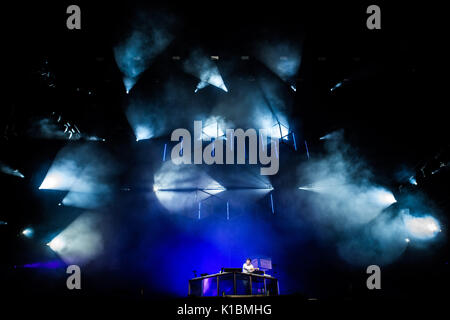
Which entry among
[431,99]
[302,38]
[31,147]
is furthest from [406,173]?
[31,147]

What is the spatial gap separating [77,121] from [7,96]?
180cm

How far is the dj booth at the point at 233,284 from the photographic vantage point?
16.4 ft

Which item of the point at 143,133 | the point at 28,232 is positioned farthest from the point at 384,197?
the point at 28,232

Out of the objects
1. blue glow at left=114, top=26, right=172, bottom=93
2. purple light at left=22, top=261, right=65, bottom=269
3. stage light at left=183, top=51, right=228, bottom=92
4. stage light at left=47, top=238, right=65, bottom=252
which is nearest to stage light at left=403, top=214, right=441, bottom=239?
stage light at left=183, top=51, right=228, bottom=92

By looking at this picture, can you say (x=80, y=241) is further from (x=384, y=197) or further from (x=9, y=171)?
(x=384, y=197)

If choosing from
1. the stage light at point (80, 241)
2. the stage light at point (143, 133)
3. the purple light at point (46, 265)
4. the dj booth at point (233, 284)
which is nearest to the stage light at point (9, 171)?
the purple light at point (46, 265)

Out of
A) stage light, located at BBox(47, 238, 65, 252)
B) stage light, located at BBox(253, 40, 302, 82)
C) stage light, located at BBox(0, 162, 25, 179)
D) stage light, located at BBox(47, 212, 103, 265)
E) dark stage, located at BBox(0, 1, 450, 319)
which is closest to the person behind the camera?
dark stage, located at BBox(0, 1, 450, 319)

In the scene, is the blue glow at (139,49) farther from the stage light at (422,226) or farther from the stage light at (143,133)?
the stage light at (422,226)

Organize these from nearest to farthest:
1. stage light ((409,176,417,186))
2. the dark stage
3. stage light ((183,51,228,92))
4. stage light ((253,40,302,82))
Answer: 1. the dark stage
2. stage light ((253,40,302,82))
3. stage light ((183,51,228,92))
4. stage light ((409,176,417,186))

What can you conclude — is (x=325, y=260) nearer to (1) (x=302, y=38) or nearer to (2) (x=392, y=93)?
(2) (x=392, y=93)

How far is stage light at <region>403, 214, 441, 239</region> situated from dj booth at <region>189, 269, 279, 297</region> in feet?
12.9

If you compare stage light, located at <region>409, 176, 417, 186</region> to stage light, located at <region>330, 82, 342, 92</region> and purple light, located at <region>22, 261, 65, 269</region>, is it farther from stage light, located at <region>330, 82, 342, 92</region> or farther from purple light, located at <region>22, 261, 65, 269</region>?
purple light, located at <region>22, 261, 65, 269</region>

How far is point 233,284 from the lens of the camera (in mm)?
4867

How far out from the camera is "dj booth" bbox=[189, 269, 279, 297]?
499 centimetres
